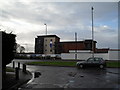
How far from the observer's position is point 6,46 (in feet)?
42.3

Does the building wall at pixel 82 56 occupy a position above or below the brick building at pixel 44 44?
below

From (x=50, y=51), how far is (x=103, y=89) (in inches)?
3245

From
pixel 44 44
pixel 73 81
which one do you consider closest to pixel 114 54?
pixel 73 81

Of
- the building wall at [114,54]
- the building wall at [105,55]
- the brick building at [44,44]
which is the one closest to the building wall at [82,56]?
the building wall at [105,55]

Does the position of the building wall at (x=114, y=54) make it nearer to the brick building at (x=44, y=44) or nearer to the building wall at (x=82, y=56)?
the building wall at (x=82, y=56)

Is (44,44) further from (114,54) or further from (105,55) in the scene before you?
(114,54)

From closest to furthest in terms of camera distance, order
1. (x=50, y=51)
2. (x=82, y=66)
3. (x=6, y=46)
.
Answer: (x=6, y=46)
(x=82, y=66)
(x=50, y=51)

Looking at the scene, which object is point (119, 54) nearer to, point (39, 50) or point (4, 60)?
point (4, 60)

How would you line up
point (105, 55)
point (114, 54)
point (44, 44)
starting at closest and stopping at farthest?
point (114, 54) → point (105, 55) → point (44, 44)

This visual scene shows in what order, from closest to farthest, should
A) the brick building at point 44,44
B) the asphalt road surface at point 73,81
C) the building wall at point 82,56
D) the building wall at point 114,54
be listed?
1. the asphalt road surface at point 73,81
2. the building wall at point 114,54
3. the building wall at point 82,56
4. the brick building at point 44,44

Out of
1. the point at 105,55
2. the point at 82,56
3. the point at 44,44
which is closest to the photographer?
the point at 105,55

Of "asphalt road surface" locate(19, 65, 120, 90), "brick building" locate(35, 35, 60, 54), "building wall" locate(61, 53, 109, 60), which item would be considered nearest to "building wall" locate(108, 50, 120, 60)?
"building wall" locate(61, 53, 109, 60)

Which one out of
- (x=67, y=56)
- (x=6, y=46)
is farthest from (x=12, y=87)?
(x=67, y=56)

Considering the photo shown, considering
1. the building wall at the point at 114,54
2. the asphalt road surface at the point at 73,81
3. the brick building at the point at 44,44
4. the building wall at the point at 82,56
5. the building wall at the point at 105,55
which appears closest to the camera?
the asphalt road surface at the point at 73,81
